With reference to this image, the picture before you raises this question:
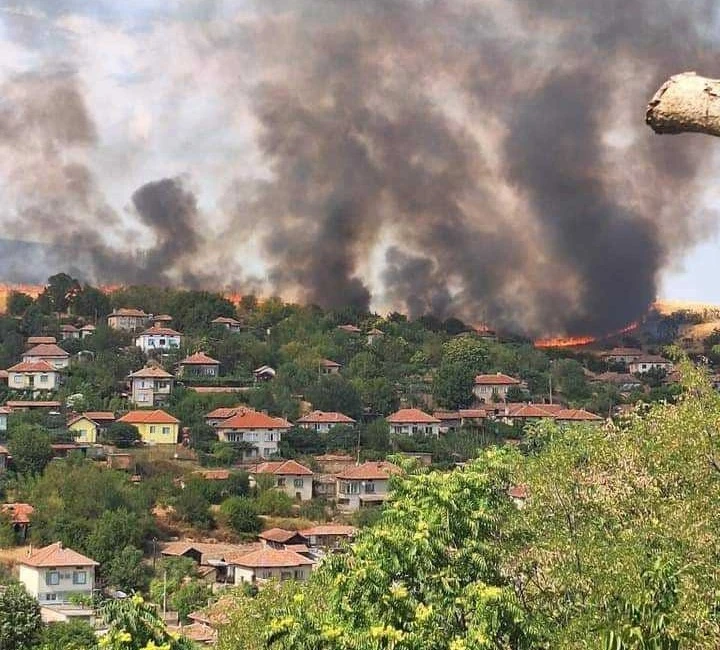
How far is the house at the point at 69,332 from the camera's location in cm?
5947

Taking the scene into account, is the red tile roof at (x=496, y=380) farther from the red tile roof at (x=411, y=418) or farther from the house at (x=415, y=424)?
the house at (x=415, y=424)

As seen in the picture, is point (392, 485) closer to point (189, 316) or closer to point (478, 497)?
point (478, 497)

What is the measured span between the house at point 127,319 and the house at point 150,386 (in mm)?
12731

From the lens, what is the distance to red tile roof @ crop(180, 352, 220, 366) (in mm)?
54094

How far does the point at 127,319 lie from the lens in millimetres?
63594

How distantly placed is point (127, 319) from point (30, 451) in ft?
84.4

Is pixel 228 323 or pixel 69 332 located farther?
pixel 228 323

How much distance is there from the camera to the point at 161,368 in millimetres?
52656

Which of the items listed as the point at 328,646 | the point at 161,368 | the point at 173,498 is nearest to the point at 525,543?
the point at 328,646

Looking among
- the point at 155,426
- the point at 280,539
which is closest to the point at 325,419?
the point at 155,426

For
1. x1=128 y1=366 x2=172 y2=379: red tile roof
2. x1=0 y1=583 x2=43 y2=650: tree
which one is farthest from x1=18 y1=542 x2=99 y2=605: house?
x1=128 y1=366 x2=172 y2=379: red tile roof

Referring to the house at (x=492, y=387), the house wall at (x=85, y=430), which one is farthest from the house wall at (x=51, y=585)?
the house at (x=492, y=387)

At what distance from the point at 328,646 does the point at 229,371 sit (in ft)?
168

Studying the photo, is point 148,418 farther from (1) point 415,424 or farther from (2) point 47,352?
(2) point 47,352
